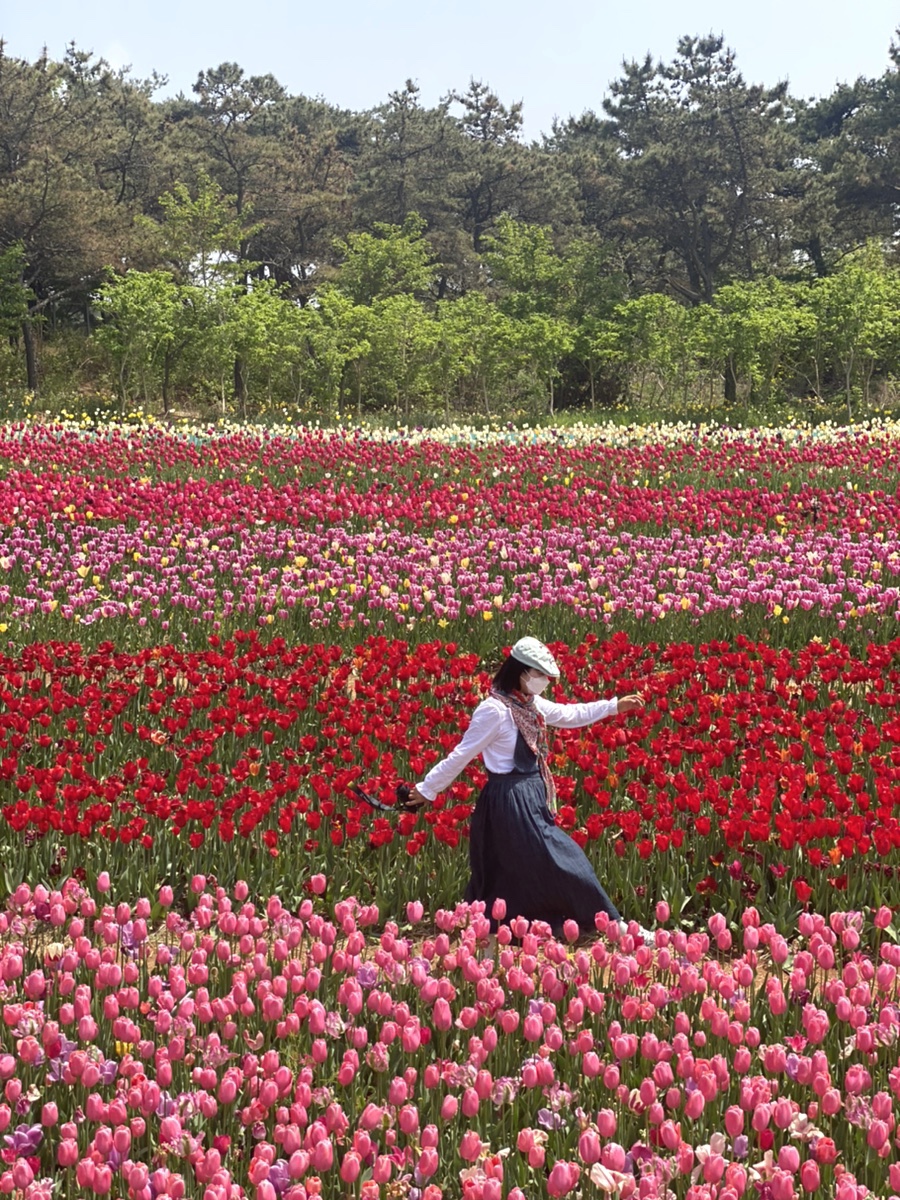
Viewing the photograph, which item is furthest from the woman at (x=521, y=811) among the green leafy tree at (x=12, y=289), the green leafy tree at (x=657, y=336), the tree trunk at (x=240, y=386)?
the green leafy tree at (x=12, y=289)

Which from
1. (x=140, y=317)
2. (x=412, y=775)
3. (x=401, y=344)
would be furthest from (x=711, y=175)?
(x=412, y=775)

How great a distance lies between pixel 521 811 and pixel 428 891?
0.67 meters

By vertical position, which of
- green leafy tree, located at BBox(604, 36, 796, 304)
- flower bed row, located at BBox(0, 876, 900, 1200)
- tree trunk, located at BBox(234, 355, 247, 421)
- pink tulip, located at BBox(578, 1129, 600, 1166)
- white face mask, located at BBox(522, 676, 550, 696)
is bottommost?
flower bed row, located at BBox(0, 876, 900, 1200)

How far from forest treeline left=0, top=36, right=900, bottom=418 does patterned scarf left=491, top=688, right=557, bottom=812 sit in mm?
25550

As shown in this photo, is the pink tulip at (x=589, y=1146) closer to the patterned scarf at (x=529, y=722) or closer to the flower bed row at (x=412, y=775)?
the flower bed row at (x=412, y=775)

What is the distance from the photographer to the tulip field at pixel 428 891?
3078 mm

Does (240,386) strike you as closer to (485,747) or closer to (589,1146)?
(485,747)

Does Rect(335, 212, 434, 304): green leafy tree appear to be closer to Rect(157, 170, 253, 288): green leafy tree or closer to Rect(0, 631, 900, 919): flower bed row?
Rect(157, 170, 253, 288): green leafy tree

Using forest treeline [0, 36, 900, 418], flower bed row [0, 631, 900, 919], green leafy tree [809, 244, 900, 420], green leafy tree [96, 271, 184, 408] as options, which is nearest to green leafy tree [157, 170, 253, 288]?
forest treeline [0, 36, 900, 418]

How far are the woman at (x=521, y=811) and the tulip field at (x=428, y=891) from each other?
15 centimetres

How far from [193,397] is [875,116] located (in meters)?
25.2

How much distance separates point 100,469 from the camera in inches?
637

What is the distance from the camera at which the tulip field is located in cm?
308

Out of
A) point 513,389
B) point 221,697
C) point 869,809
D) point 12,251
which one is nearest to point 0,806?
point 221,697
